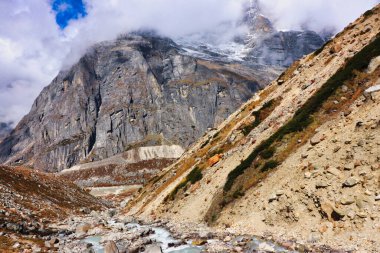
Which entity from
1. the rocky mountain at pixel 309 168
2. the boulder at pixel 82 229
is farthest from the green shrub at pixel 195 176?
the boulder at pixel 82 229

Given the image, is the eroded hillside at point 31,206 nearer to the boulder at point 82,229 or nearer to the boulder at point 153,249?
the boulder at point 82,229

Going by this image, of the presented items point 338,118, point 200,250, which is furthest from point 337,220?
point 338,118

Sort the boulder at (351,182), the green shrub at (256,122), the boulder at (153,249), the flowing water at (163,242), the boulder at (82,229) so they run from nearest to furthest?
the boulder at (351,182) → the boulder at (153,249) → the flowing water at (163,242) → the boulder at (82,229) → the green shrub at (256,122)

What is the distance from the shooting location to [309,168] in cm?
3178

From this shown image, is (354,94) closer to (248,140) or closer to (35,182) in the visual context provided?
(248,140)

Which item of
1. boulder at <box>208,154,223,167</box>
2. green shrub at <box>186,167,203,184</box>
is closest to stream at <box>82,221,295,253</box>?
green shrub at <box>186,167,203,184</box>

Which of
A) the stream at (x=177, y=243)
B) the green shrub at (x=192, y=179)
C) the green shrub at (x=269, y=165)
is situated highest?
the green shrub at (x=192, y=179)

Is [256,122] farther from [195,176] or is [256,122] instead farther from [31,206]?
[31,206]

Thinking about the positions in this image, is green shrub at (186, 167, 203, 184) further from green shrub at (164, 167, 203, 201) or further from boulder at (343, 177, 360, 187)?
boulder at (343, 177, 360, 187)

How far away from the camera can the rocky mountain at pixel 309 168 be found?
85.6ft

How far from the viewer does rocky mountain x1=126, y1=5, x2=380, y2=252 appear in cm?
2608

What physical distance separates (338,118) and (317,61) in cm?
→ 2524

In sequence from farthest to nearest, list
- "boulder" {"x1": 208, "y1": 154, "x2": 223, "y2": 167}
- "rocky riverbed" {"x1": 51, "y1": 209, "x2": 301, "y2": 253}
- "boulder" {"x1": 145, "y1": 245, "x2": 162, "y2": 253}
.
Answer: "boulder" {"x1": 208, "y1": 154, "x2": 223, "y2": 167} < "boulder" {"x1": 145, "y1": 245, "x2": 162, "y2": 253} < "rocky riverbed" {"x1": 51, "y1": 209, "x2": 301, "y2": 253}

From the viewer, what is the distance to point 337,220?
26.0 metres
